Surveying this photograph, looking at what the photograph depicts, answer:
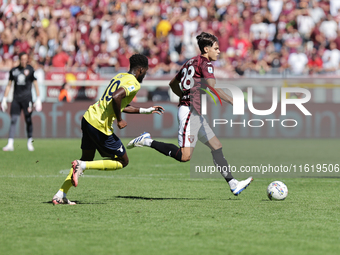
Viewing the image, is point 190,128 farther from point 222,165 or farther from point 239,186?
point 239,186

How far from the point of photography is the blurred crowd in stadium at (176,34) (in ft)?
66.2

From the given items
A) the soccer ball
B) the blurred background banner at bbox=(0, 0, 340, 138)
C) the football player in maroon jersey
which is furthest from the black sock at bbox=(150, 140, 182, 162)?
the blurred background banner at bbox=(0, 0, 340, 138)

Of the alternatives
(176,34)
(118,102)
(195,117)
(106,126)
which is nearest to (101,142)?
(106,126)

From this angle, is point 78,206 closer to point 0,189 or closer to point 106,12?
point 0,189

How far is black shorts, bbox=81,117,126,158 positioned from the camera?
6934mm

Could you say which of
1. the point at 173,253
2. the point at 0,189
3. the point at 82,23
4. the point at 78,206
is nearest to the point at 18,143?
the point at 82,23

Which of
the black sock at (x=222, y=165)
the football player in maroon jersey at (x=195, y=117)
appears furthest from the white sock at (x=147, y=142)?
the black sock at (x=222, y=165)

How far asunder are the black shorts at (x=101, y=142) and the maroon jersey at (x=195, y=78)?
1.14 metres

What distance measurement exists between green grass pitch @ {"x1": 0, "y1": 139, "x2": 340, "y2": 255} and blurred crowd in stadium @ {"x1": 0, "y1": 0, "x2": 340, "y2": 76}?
9658 mm

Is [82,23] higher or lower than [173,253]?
higher

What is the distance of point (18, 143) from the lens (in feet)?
55.5

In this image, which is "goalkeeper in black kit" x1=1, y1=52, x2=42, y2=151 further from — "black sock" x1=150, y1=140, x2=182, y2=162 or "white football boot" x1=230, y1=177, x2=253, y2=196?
"white football boot" x1=230, y1=177, x2=253, y2=196

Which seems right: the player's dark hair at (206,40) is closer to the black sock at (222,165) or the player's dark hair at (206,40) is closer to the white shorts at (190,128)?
the white shorts at (190,128)

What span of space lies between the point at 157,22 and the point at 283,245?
17.8 metres
